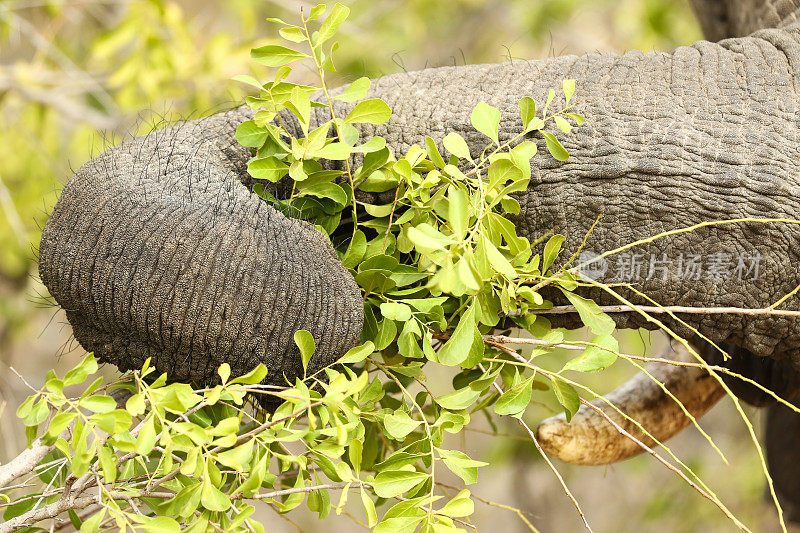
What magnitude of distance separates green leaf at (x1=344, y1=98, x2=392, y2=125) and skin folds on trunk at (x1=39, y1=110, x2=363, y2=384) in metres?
0.13

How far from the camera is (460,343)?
2.83ft

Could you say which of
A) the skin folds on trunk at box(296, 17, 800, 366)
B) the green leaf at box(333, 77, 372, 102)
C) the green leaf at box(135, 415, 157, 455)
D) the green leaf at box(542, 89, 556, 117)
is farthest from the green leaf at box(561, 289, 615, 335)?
the green leaf at box(135, 415, 157, 455)

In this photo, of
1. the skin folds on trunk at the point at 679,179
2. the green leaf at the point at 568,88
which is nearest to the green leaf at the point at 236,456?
the skin folds on trunk at the point at 679,179

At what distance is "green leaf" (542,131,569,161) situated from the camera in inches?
38.4

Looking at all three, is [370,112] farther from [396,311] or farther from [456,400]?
[456,400]

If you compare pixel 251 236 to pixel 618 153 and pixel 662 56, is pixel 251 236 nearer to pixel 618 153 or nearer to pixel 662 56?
pixel 618 153

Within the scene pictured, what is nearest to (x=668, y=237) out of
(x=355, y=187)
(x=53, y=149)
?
(x=355, y=187)

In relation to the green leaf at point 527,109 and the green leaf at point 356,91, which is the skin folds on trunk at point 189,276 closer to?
the green leaf at point 356,91

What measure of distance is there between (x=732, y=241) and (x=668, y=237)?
0.26 feet

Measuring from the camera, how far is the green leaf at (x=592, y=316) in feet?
3.06

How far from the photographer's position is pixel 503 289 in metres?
0.89

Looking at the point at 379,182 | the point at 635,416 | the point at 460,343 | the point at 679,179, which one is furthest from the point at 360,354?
the point at 635,416

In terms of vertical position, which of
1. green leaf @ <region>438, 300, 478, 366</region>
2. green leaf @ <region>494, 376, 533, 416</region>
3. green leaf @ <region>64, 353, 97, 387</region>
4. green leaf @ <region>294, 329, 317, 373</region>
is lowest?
green leaf @ <region>494, 376, 533, 416</region>

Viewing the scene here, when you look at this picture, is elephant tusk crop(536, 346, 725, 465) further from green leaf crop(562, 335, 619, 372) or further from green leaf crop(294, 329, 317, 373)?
green leaf crop(294, 329, 317, 373)
